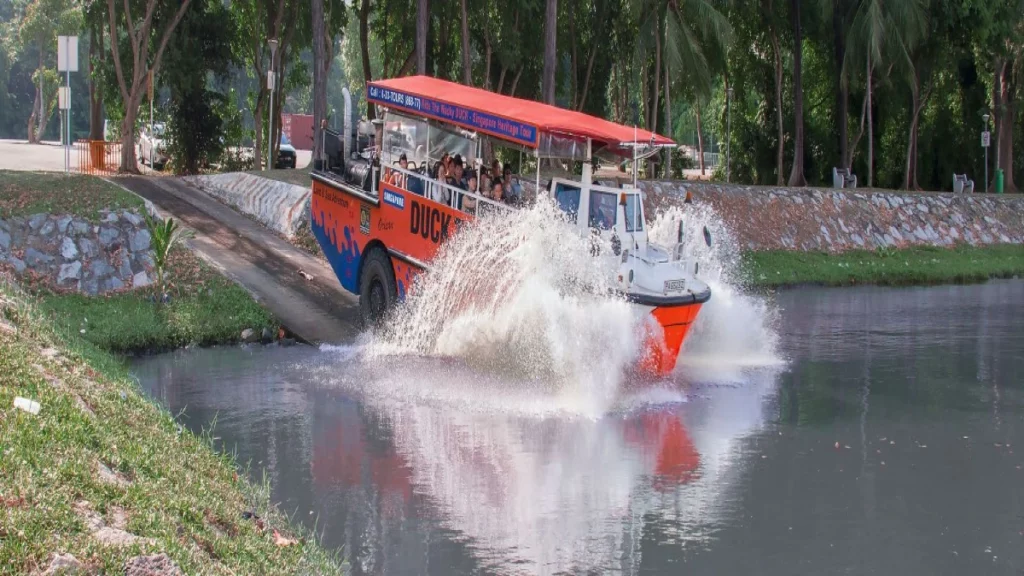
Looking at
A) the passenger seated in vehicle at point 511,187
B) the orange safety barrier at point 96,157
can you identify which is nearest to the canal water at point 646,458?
the passenger seated in vehicle at point 511,187

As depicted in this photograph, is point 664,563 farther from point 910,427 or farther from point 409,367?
point 409,367

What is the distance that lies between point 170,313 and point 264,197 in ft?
25.1

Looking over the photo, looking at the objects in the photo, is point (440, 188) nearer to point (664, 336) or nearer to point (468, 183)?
point (468, 183)

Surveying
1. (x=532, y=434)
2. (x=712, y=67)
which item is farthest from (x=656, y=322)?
(x=712, y=67)

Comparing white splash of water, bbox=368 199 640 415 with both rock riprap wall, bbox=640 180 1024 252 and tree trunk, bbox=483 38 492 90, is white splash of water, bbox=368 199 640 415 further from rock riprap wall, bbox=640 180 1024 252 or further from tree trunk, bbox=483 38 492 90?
tree trunk, bbox=483 38 492 90

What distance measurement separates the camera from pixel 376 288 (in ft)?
59.6

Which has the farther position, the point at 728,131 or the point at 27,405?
the point at 728,131

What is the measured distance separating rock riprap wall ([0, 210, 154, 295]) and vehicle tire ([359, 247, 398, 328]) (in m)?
3.56

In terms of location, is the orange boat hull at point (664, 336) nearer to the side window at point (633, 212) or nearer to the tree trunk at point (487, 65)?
the side window at point (633, 212)

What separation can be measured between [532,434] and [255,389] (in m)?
4.00

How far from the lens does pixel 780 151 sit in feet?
134

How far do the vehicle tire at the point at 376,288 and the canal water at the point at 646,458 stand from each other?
98 centimetres

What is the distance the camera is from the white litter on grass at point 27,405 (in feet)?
27.0

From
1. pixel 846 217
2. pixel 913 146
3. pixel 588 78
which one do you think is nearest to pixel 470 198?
pixel 846 217
